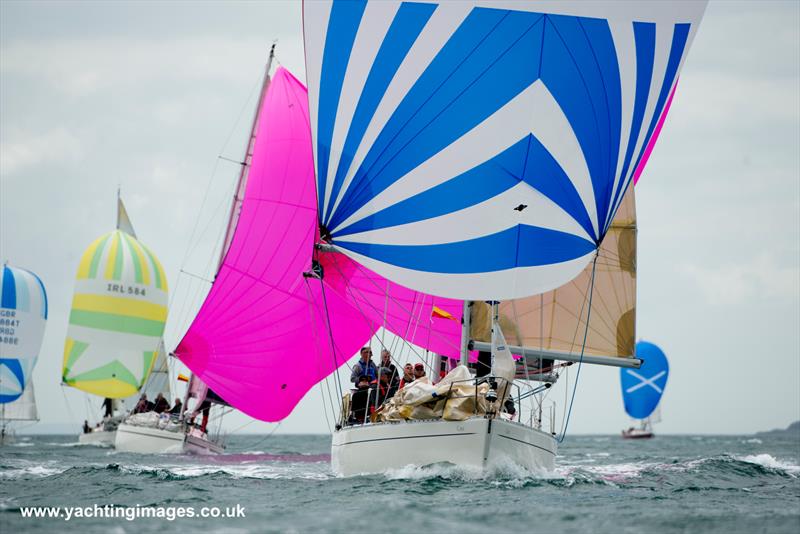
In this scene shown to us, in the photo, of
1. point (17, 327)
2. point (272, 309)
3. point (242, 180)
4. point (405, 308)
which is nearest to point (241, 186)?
point (242, 180)

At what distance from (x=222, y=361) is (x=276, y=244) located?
289cm

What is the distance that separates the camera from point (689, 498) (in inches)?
437

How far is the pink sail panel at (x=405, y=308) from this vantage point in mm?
15398

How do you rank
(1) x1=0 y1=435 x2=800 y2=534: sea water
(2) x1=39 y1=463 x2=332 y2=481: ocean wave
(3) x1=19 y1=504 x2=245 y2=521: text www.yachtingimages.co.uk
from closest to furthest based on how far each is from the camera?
1. (1) x1=0 y1=435 x2=800 y2=534: sea water
2. (3) x1=19 y1=504 x2=245 y2=521: text www.yachtingimages.co.uk
3. (2) x1=39 y1=463 x2=332 y2=481: ocean wave

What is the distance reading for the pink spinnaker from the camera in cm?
2119

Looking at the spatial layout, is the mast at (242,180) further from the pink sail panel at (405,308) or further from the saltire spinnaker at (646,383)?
the saltire spinnaker at (646,383)

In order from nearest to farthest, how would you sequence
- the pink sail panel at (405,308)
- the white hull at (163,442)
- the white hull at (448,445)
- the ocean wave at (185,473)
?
the white hull at (448,445) < the ocean wave at (185,473) < the pink sail panel at (405,308) < the white hull at (163,442)

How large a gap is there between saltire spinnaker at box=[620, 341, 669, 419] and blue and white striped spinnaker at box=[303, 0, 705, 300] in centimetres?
4593

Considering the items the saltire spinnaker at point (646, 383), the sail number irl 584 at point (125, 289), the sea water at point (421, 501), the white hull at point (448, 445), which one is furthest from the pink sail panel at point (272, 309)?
the saltire spinnaker at point (646, 383)

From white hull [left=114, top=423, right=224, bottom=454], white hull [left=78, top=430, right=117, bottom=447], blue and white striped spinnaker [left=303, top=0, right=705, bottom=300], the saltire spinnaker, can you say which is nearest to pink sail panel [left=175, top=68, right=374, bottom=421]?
white hull [left=114, top=423, right=224, bottom=454]

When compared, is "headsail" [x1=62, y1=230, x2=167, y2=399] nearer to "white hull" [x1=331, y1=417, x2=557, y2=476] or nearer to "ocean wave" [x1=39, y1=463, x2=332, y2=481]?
"ocean wave" [x1=39, y1=463, x2=332, y2=481]

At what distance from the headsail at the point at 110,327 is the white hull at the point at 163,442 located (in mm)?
8286

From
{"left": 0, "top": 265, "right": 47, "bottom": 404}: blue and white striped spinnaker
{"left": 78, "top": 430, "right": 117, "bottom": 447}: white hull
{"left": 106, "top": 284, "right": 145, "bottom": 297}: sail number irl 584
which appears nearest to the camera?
{"left": 106, "top": 284, "right": 145, "bottom": 297}: sail number irl 584

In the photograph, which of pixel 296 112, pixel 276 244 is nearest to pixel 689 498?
pixel 276 244
